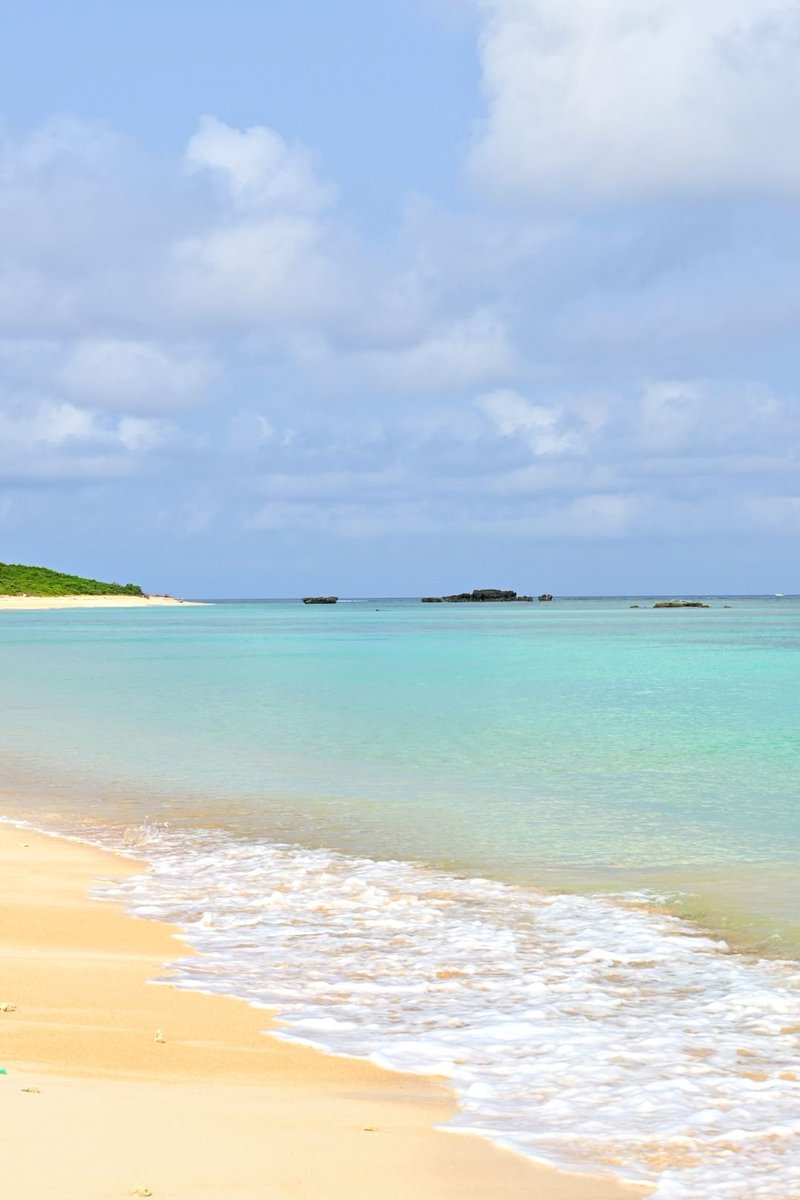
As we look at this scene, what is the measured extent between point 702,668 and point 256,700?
23741 mm

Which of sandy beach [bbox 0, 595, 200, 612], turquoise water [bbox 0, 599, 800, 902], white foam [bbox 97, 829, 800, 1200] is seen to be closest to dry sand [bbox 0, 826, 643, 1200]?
white foam [bbox 97, 829, 800, 1200]

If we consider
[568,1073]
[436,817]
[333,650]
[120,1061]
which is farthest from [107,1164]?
[333,650]

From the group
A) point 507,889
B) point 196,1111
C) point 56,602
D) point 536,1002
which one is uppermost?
point 56,602

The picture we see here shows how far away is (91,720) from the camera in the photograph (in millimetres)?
29766

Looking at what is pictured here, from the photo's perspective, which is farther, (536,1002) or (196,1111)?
(536,1002)

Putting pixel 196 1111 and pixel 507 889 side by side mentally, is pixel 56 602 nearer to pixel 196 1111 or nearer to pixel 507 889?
pixel 507 889

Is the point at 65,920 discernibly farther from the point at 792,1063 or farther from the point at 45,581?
the point at 45,581

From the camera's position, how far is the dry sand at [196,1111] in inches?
192

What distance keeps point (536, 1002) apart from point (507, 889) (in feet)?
12.5

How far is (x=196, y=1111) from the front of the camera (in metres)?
5.72

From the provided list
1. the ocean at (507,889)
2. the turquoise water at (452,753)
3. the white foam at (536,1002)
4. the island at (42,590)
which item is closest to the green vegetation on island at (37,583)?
the island at (42,590)

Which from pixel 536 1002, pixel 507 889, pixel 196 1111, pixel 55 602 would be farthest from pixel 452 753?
pixel 55 602

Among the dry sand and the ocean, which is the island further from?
the dry sand

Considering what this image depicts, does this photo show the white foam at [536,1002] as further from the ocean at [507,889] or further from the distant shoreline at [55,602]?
the distant shoreline at [55,602]
